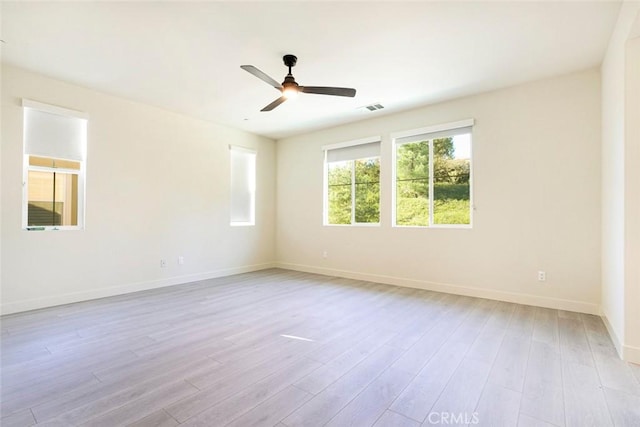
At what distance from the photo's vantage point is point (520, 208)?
3.90 meters

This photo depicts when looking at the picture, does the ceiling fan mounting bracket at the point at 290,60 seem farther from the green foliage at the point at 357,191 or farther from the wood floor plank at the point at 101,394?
the wood floor plank at the point at 101,394

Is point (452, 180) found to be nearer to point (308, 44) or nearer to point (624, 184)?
point (624, 184)

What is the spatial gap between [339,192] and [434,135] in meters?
2.09

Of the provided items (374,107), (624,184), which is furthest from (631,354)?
(374,107)

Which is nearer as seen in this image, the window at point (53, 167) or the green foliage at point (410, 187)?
the window at point (53, 167)

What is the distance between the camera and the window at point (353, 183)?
541 centimetres

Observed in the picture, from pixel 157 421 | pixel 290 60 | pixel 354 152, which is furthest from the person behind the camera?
pixel 354 152

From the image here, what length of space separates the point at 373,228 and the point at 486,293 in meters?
2.02

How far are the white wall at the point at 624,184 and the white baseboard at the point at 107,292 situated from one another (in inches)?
217

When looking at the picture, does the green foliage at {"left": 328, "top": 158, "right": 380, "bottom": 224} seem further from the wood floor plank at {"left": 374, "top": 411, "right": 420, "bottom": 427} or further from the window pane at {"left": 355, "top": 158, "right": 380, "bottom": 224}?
the wood floor plank at {"left": 374, "top": 411, "right": 420, "bottom": 427}

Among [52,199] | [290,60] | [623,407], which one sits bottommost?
→ [623,407]

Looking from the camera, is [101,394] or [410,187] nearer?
[101,394]

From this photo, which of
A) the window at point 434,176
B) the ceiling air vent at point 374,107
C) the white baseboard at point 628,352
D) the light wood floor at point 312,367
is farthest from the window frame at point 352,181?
the white baseboard at point 628,352

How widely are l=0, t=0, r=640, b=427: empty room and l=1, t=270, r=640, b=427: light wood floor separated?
0.8 inches
